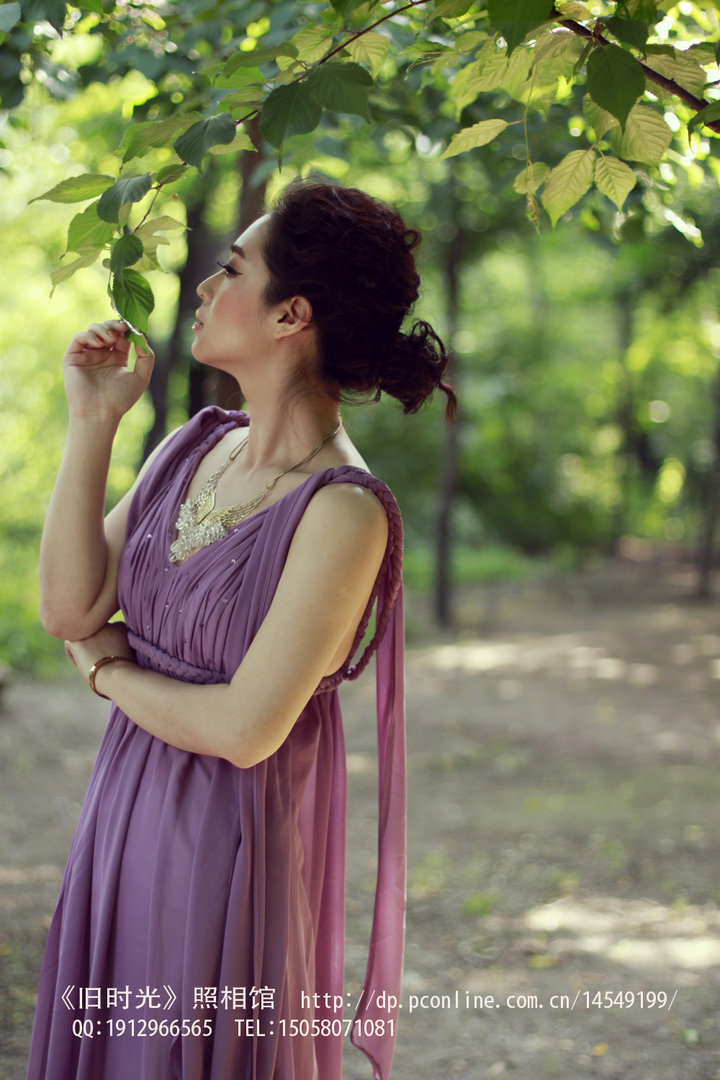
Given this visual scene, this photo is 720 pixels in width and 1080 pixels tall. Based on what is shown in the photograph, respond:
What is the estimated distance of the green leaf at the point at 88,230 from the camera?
153 centimetres

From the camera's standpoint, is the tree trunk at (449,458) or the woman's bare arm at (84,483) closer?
the woman's bare arm at (84,483)

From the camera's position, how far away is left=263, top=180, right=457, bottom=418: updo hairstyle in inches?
71.1

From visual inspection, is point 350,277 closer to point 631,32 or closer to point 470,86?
point 470,86

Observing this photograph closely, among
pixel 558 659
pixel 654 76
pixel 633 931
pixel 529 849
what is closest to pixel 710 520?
pixel 558 659

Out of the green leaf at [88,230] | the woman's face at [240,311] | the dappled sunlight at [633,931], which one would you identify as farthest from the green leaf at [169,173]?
the dappled sunlight at [633,931]

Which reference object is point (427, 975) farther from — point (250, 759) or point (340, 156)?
point (340, 156)

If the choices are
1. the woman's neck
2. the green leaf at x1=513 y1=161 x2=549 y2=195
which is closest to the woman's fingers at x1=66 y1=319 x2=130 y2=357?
the woman's neck

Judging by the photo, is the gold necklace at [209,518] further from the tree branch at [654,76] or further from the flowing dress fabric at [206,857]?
the tree branch at [654,76]

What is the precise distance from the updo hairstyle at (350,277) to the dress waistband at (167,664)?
0.59 m

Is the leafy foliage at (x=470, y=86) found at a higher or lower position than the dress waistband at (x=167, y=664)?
higher

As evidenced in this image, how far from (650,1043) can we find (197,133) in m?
3.14

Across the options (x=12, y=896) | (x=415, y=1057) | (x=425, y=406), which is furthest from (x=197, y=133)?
(x=12, y=896)

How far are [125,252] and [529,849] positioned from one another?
4.43m

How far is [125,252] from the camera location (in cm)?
155
